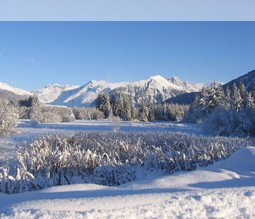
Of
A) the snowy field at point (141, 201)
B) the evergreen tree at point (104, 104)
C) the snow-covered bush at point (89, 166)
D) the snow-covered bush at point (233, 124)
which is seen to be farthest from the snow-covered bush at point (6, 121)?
the evergreen tree at point (104, 104)

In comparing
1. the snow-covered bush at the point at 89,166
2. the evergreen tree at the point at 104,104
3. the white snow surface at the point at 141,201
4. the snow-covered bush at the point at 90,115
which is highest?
the evergreen tree at the point at 104,104

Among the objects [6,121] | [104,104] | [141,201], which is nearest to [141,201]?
[141,201]

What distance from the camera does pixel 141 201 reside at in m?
4.77

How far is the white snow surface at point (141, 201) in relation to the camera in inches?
172

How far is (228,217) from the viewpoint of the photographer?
4.78 metres

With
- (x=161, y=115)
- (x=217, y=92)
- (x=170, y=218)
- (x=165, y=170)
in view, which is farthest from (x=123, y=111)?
(x=170, y=218)

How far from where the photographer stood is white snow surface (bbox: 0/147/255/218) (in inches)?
172

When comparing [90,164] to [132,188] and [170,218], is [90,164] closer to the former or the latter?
[132,188]

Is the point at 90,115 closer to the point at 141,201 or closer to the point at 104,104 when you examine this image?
the point at 104,104

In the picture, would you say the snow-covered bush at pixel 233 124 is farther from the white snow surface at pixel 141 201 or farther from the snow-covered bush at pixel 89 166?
the white snow surface at pixel 141 201

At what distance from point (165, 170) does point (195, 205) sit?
4072 millimetres

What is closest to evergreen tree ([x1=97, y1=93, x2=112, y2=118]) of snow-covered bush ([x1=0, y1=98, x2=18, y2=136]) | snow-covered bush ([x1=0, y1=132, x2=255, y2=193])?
snow-covered bush ([x1=0, y1=98, x2=18, y2=136])

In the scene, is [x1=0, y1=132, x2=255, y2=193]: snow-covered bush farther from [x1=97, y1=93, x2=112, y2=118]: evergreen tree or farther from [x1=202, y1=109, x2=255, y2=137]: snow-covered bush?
[x1=97, y1=93, x2=112, y2=118]: evergreen tree

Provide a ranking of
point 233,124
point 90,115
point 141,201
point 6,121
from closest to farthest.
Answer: point 141,201 < point 6,121 < point 233,124 < point 90,115
